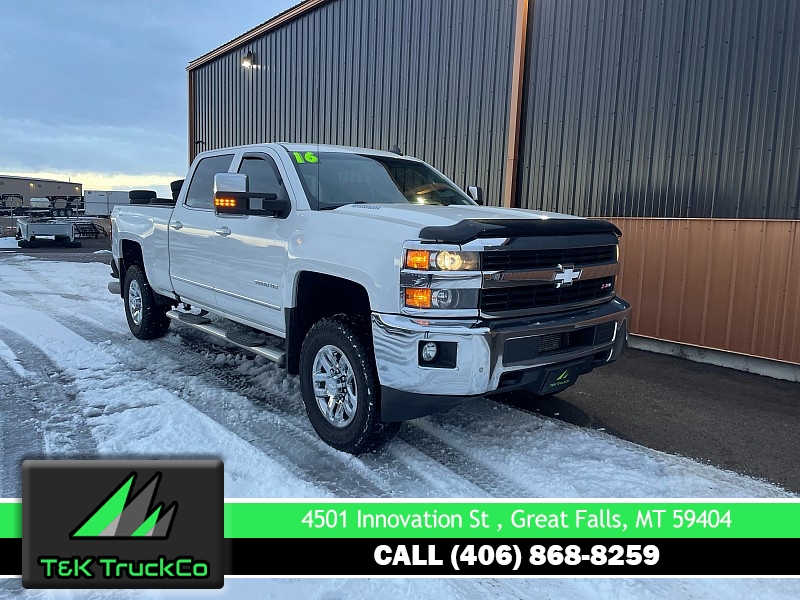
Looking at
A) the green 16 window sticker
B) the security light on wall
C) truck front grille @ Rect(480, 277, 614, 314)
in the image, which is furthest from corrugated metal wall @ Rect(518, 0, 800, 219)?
the security light on wall

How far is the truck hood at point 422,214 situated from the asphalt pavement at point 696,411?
165 centimetres

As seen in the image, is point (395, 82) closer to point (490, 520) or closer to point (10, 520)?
point (490, 520)

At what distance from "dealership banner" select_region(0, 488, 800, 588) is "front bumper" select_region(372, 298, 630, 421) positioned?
0.60 m

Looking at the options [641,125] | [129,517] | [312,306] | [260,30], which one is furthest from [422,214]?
[260,30]

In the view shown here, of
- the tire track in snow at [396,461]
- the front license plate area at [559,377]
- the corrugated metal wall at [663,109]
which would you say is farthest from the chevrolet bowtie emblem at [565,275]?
the corrugated metal wall at [663,109]

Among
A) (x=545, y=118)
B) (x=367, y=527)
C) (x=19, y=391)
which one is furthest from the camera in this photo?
(x=545, y=118)

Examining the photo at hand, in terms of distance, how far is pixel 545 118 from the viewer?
8.35 m

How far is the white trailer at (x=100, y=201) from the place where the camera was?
3438 cm

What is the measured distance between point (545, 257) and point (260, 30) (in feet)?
42.7

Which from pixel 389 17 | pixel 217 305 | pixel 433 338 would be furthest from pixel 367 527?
pixel 389 17

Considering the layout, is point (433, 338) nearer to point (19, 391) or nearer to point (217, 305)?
point (217, 305)

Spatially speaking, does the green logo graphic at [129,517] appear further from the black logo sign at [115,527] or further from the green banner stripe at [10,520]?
the green banner stripe at [10,520]

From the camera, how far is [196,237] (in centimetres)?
542

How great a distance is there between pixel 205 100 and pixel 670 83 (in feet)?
45.5
